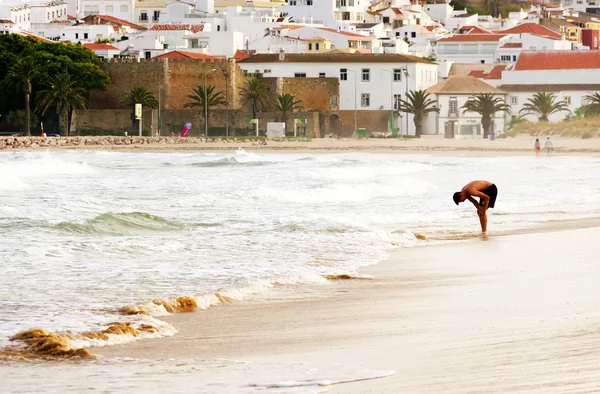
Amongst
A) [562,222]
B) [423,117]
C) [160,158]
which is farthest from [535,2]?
[562,222]

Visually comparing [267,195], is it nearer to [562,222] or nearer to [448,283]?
[562,222]

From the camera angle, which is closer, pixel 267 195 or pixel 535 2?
pixel 267 195

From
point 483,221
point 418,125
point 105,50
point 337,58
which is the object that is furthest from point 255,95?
point 483,221

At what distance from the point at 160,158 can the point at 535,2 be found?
338 feet

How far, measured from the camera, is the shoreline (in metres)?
51.5

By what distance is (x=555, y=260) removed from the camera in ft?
40.4

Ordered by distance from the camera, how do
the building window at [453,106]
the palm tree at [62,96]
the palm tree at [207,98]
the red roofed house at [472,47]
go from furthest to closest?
the red roofed house at [472,47], the building window at [453,106], the palm tree at [207,98], the palm tree at [62,96]

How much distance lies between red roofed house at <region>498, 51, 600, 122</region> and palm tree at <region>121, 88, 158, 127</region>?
1935cm

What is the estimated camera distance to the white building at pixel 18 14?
102 meters

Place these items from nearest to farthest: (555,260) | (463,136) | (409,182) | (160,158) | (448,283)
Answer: (448,283) < (555,260) < (409,182) < (160,158) < (463,136)

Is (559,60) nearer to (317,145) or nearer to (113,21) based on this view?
(317,145)

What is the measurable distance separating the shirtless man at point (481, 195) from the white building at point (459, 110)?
164 feet

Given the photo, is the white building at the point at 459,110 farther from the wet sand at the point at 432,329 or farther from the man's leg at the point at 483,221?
the wet sand at the point at 432,329

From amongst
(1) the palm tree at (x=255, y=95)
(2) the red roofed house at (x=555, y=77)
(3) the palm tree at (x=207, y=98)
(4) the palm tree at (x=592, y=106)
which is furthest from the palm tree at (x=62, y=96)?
(4) the palm tree at (x=592, y=106)
